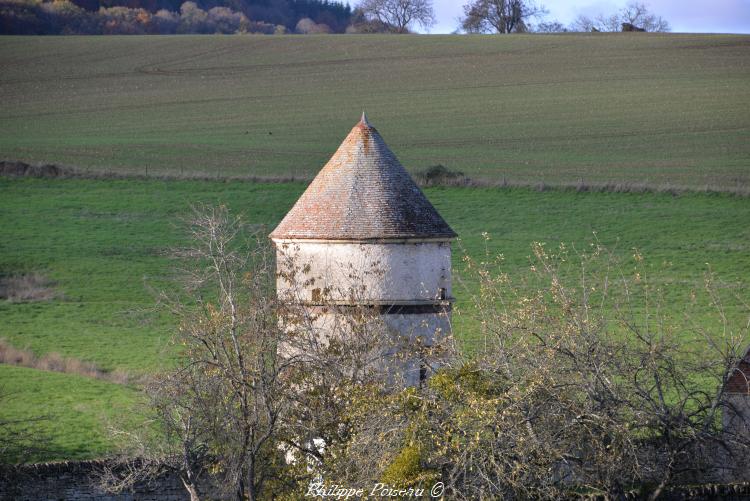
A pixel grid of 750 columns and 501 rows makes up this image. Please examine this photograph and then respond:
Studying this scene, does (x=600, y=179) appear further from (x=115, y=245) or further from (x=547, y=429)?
(x=547, y=429)

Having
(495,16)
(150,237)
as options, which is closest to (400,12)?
(495,16)

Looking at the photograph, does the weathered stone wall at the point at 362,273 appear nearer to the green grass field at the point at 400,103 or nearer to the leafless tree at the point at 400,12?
the green grass field at the point at 400,103

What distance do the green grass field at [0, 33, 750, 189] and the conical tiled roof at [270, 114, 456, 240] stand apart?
23398 mm

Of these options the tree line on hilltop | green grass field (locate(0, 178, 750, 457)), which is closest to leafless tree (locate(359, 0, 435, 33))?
the tree line on hilltop

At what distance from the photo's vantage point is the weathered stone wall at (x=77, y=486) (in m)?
20.0

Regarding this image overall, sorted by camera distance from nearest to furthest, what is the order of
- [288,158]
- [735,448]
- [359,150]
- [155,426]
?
[735,448] → [359,150] → [155,426] → [288,158]

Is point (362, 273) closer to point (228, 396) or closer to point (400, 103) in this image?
point (228, 396)

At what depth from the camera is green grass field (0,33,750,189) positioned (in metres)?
47.7

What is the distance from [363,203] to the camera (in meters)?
20.4

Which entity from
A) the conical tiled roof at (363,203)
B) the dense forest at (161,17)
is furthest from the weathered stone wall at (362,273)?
the dense forest at (161,17)

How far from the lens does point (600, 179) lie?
144 feet

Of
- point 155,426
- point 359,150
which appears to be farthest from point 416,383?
point 155,426

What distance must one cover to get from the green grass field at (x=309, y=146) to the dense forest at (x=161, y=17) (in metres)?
4.67

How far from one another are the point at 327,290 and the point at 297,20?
83.9 m
